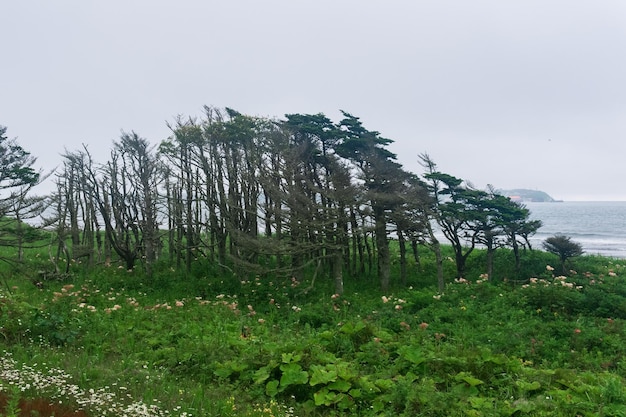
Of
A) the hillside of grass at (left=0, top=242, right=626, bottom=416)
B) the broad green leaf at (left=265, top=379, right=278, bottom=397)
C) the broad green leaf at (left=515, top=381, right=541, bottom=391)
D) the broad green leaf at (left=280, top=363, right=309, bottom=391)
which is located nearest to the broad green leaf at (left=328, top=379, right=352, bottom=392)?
the hillside of grass at (left=0, top=242, right=626, bottom=416)

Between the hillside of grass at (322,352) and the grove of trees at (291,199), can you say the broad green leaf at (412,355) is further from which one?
the grove of trees at (291,199)

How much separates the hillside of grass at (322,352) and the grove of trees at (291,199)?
7.76 feet

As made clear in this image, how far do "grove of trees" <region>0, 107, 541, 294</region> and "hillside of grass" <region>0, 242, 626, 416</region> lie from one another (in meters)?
2.36

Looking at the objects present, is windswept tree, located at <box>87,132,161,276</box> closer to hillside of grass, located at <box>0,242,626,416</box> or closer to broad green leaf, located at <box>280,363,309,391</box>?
hillside of grass, located at <box>0,242,626,416</box>

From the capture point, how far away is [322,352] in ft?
22.1

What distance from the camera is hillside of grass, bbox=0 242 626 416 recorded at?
16.5 feet

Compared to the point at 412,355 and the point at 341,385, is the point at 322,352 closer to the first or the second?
the point at 341,385

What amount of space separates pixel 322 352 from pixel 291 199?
328 inches

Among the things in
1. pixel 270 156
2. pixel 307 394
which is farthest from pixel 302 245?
pixel 307 394

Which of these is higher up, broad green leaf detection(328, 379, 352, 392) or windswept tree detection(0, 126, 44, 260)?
windswept tree detection(0, 126, 44, 260)

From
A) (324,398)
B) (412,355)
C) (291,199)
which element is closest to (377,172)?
(291,199)

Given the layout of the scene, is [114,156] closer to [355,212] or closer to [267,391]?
[355,212]

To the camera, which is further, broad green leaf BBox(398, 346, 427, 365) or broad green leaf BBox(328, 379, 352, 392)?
broad green leaf BBox(398, 346, 427, 365)

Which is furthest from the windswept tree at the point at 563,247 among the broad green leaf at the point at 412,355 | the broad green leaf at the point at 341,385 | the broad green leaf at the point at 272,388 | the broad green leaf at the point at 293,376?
the broad green leaf at the point at 272,388
